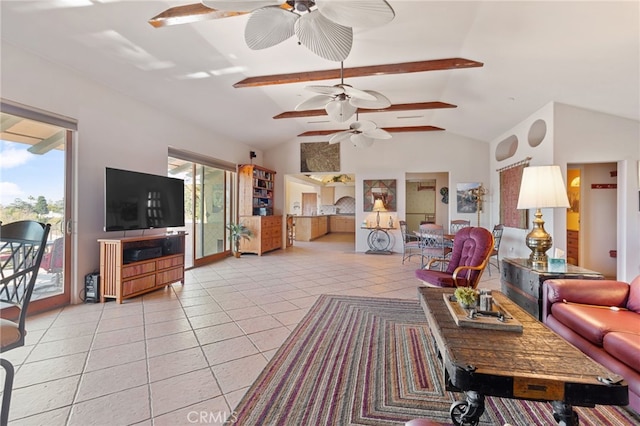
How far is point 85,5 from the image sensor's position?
2520mm

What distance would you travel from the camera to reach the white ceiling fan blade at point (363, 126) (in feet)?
14.7

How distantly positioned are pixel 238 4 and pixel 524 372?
258cm

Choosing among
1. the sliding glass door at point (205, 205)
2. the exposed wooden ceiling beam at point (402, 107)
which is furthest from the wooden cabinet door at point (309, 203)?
the exposed wooden ceiling beam at point (402, 107)

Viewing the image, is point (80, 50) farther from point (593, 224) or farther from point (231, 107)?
point (593, 224)

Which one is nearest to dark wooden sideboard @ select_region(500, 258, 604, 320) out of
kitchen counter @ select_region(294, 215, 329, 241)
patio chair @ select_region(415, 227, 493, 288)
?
patio chair @ select_region(415, 227, 493, 288)

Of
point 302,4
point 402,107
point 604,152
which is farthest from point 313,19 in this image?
point 604,152

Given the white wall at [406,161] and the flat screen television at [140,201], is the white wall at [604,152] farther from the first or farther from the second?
the flat screen television at [140,201]

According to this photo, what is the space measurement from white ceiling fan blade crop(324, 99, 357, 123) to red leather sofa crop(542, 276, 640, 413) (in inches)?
110

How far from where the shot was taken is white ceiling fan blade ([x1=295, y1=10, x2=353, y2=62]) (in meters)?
1.97

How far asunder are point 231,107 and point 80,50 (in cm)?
245

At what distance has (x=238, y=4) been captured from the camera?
5.89 feet

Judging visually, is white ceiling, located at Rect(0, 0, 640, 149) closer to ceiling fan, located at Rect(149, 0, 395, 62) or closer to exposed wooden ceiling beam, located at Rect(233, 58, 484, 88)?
exposed wooden ceiling beam, located at Rect(233, 58, 484, 88)

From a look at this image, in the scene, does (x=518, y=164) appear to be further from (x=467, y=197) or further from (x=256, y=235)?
(x=256, y=235)

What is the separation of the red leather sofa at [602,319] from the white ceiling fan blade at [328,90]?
277 centimetres
